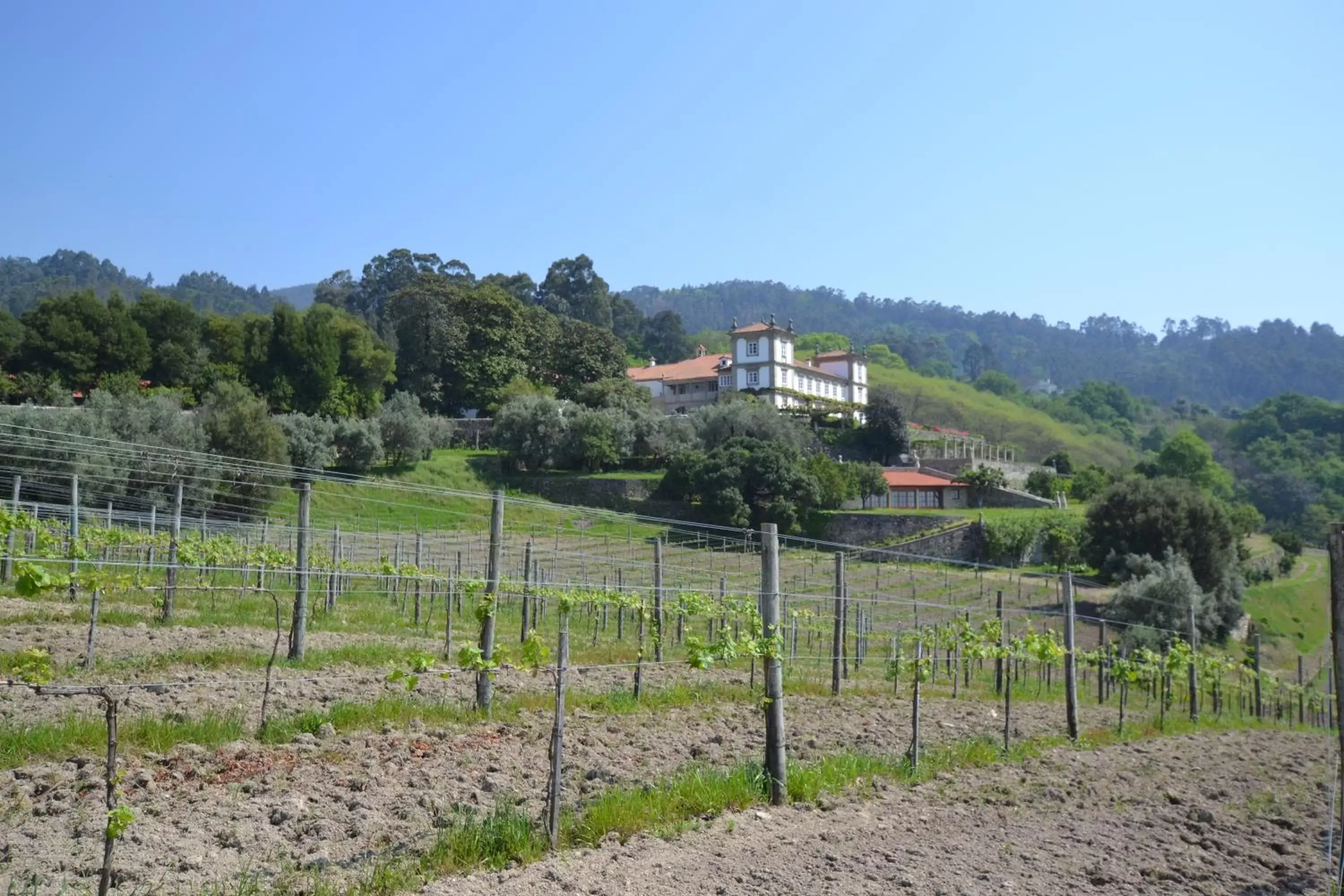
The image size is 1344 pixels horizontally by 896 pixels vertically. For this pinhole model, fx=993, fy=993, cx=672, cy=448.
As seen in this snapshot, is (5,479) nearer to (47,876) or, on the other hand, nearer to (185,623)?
(185,623)

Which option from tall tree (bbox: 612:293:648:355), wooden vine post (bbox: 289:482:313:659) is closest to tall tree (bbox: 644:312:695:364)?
tall tree (bbox: 612:293:648:355)

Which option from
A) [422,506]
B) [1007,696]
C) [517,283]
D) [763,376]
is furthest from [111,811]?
[517,283]

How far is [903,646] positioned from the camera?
2180 centimetres

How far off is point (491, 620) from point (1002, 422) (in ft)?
343

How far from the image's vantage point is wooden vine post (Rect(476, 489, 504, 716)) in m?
8.14

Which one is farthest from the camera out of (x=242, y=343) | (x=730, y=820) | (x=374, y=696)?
(x=242, y=343)

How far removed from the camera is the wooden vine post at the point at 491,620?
814 cm

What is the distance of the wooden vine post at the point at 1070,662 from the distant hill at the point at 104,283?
414 ft

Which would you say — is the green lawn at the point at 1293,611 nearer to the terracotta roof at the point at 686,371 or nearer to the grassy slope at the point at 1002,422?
the terracotta roof at the point at 686,371

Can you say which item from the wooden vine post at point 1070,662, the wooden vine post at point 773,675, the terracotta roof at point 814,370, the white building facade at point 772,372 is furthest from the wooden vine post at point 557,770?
the terracotta roof at point 814,370

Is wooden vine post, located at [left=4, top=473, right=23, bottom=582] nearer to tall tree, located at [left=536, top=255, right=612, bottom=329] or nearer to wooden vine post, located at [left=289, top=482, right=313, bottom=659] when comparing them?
wooden vine post, located at [left=289, top=482, right=313, bottom=659]

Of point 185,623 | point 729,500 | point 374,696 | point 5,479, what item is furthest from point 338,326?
point 374,696

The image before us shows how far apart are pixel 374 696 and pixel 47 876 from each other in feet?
14.1

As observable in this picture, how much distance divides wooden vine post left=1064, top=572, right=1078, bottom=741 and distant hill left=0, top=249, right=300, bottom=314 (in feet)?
414
